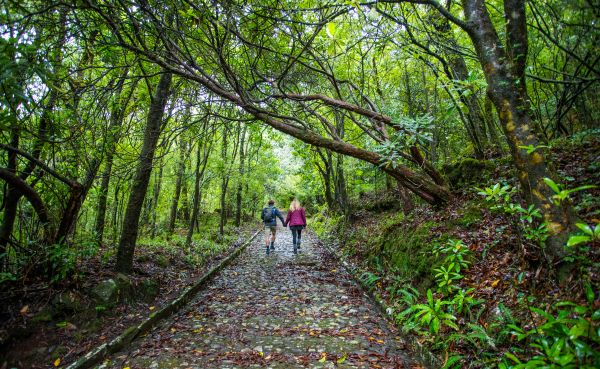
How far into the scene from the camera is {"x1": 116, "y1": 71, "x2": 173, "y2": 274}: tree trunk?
5.59m

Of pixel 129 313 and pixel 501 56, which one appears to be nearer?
pixel 501 56

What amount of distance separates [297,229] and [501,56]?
31.1 ft

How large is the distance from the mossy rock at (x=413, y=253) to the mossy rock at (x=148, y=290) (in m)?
5.05

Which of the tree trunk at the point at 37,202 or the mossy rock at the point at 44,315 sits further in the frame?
the tree trunk at the point at 37,202

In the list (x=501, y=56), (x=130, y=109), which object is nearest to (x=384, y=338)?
(x=501, y=56)

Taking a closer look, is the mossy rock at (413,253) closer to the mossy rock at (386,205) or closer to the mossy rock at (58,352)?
the mossy rock at (386,205)

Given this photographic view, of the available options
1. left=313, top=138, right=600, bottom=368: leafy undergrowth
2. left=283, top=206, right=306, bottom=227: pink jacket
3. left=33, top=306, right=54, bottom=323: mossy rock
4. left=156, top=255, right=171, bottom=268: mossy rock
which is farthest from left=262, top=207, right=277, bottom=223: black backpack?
left=33, top=306, right=54, bottom=323: mossy rock

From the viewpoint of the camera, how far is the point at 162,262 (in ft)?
23.0

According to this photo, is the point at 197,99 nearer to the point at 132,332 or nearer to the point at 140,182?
the point at 140,182

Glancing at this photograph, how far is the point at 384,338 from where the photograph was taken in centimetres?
409

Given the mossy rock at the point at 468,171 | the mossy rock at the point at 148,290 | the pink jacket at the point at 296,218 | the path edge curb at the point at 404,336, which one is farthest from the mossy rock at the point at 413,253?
the mossy rock at the point at 148,290

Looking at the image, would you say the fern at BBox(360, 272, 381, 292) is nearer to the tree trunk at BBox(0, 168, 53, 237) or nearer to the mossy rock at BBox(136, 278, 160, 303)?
the mossy rock at BBox(136, 278, 160, 303)

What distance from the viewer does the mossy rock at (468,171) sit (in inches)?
267

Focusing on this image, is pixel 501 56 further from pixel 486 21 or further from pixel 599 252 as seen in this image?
pixel 599 252
